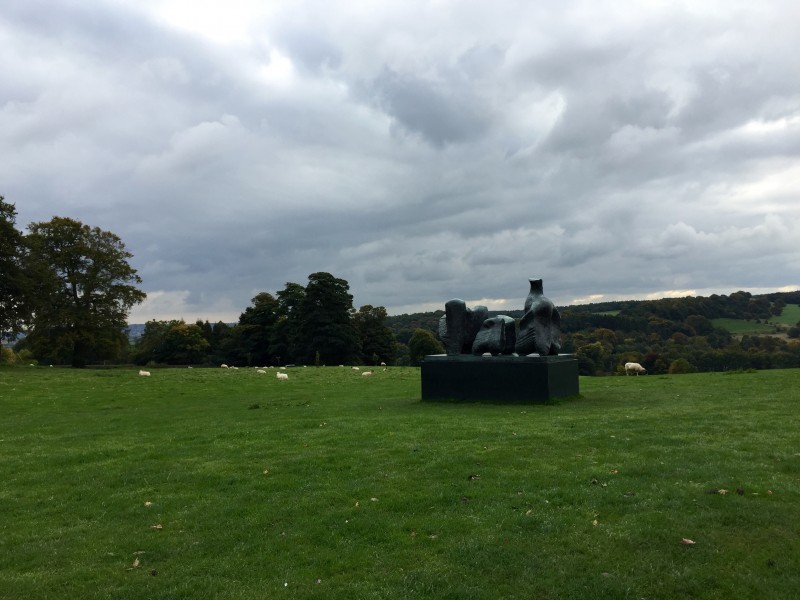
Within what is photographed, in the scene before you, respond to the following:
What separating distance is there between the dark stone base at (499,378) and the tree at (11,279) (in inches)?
1215

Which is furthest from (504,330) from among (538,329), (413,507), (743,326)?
(743,326)

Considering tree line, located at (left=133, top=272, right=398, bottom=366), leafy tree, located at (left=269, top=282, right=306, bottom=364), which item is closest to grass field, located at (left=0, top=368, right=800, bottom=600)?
tree line, located at (left=133, top=272, right=398, bottom=366)

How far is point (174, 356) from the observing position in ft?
246

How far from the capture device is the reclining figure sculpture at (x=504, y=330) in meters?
18.9

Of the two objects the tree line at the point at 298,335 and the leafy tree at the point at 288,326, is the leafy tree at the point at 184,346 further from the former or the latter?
the leafy tree at the point at 288,326

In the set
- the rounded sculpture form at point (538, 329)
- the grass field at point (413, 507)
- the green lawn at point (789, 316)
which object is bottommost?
the grass field at point (413, 507)

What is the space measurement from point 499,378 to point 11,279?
3288 cm

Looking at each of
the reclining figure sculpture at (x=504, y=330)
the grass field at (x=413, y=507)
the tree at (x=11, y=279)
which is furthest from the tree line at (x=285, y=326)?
the grass field at (x=413, y=507)

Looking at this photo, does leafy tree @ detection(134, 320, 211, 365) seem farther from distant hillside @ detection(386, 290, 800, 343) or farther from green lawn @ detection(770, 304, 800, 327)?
green lawn @ detection(770, 304, 800, 327)

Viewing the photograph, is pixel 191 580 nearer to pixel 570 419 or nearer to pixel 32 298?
pixel 570 419

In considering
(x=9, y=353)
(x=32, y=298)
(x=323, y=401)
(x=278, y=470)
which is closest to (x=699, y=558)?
(x=278, y=470)

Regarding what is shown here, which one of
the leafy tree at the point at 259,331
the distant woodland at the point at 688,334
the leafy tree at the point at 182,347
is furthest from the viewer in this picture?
the leafy tree at the point at 182,347

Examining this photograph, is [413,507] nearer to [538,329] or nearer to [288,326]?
[538,329]

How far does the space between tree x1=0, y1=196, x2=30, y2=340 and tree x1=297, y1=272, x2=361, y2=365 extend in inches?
1042
